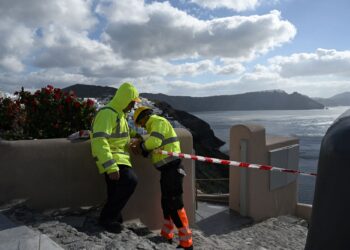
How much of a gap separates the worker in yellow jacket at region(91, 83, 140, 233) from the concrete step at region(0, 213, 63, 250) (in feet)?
3.03

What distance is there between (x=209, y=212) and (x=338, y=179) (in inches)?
246

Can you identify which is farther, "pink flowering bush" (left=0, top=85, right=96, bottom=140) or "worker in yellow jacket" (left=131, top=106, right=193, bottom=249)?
"pink flowering bush" (left=0, top=85, right=96, bottom=140)

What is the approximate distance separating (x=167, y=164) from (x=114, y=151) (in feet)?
2.38

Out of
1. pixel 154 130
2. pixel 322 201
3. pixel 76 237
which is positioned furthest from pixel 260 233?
pixel 322 201

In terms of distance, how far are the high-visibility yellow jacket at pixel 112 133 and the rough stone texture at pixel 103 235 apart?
723mm

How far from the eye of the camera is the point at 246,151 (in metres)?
7.41

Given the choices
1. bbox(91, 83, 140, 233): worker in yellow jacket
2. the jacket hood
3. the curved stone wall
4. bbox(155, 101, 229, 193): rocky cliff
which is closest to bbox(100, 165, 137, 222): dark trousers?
bbox(91, 83, 140, 233): worker in yellow jacket

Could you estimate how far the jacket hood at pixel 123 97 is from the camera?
4531 mm

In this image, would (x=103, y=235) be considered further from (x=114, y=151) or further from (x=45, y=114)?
(x=45, y=114)

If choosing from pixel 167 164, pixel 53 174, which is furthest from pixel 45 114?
pixel 167 164

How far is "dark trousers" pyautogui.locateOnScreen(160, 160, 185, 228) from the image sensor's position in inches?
187

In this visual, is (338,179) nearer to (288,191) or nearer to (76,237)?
(76,237)

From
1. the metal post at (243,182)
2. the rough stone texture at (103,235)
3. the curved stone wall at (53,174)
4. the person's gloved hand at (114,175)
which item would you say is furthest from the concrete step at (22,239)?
the metal post at (243,182)

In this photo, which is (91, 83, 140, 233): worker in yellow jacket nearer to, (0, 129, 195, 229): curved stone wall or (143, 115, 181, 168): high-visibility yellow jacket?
(143, 115, 181, 168): high-visibility yellow jacket
